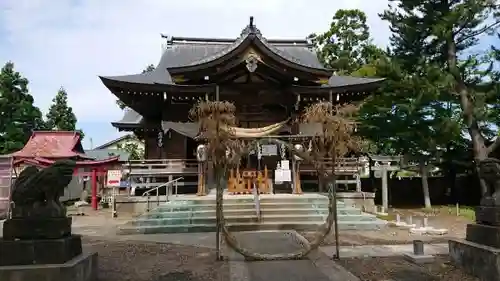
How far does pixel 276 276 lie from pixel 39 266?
3481 mm

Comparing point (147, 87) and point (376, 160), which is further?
point (376, 160)

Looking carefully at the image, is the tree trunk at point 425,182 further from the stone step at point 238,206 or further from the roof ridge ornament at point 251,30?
the roof ridge ornament at point 251,30

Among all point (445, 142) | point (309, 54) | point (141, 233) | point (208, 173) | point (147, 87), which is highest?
point (309, 54)

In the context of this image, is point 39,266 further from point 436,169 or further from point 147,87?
point 436,169

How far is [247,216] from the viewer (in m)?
12.8

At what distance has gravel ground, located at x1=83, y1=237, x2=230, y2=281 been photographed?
695cm

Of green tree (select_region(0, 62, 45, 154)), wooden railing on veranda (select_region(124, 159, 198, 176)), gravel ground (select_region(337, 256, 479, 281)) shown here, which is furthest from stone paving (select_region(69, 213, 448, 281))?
green tree (select_region(0, 62, 45, 154))

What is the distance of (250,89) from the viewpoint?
60.2ft

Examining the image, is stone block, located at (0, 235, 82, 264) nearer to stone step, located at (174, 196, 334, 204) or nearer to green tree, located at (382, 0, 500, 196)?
stone step, located at (174, 196, 334, 204)

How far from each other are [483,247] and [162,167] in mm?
13084

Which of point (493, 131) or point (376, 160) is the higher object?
point (493, 131)

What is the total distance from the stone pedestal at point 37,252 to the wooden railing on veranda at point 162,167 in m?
10.6

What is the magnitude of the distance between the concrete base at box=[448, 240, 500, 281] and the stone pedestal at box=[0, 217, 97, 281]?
6.03 m

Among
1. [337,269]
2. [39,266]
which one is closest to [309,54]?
[337,269]
